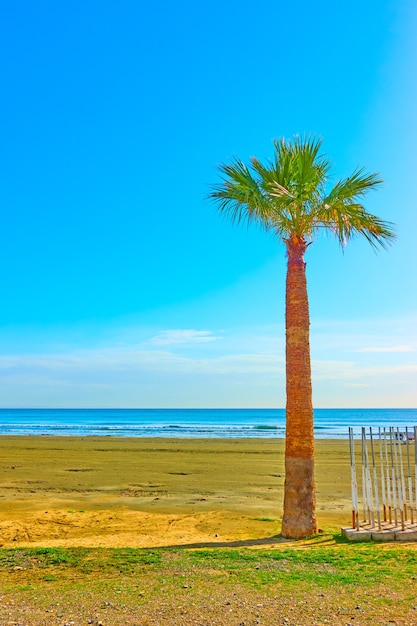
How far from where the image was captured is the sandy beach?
1033 cm

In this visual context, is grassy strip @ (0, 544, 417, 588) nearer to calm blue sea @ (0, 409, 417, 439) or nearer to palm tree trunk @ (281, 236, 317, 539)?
palm tree trunk @ (281, 236, 317, 539)

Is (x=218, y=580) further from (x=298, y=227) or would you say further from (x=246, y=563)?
(x=298, y=227)

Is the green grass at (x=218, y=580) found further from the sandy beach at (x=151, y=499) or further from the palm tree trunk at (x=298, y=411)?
the sandy beach at (x=151, y=499)

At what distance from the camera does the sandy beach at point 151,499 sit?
10.3m

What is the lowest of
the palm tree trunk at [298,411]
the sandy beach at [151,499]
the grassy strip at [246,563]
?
the sandy beach at [151,499]

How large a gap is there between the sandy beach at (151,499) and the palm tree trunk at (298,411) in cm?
70

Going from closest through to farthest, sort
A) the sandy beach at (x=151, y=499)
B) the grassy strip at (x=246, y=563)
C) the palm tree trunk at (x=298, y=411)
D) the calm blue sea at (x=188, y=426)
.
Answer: the grassy strip at (x=246, y=563), the palm tree trunk at (x=298, y=411), the sandy beach at (x=151, y=499), the calm blue sea at (x=188, y=426)

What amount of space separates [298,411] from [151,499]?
6.37 m

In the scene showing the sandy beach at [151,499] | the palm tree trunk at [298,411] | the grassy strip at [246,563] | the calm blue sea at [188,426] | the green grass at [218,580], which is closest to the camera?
the green grass at [218,580]

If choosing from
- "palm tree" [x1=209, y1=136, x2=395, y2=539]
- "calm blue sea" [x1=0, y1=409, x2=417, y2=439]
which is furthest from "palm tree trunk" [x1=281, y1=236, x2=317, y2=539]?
"calm blue sea" [x1=0, y1=409, x2=417, y2=439]

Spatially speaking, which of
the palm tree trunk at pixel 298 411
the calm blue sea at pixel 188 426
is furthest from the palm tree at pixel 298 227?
the calm blue sea at pixel 188 426

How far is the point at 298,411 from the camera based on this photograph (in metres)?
10.2

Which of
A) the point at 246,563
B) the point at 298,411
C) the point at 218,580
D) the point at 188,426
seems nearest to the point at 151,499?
the point at 298,411

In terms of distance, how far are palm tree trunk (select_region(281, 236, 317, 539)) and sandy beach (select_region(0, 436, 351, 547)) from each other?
703 mm
